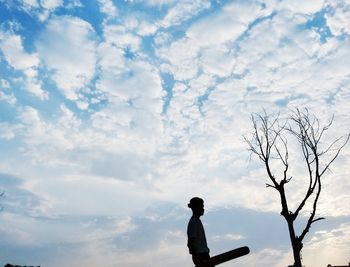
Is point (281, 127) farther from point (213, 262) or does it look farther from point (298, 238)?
point (213, 262)

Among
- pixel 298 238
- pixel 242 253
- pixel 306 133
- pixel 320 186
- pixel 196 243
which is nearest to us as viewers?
pixel 242 253

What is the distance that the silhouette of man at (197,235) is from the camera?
229 inches

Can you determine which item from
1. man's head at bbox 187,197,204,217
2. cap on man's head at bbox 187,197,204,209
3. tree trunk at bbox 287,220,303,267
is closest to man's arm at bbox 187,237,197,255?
man's head at bbox 187,197,204,217

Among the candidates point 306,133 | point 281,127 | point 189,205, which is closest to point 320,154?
point 306,133

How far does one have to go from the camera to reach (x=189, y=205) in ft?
19.9

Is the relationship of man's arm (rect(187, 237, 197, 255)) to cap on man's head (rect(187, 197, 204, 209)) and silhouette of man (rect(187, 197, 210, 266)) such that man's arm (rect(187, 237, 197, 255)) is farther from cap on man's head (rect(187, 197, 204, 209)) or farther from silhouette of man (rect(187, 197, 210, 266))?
cap on man's head (rect(187, 197, 204, 209))

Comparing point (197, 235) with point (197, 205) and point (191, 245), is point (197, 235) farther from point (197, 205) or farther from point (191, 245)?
point (197, 205)

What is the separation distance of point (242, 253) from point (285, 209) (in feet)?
49.2

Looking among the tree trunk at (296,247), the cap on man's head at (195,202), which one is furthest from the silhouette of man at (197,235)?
the tree trunk at (296,247)

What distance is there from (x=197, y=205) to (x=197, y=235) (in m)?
0.48

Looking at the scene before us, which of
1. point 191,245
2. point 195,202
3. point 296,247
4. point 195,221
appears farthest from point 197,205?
point 296,247

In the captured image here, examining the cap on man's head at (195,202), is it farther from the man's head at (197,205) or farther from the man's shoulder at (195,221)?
the man's shoulder at (195,221)

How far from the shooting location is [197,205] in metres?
6.05

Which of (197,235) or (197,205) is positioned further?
(197,205)
